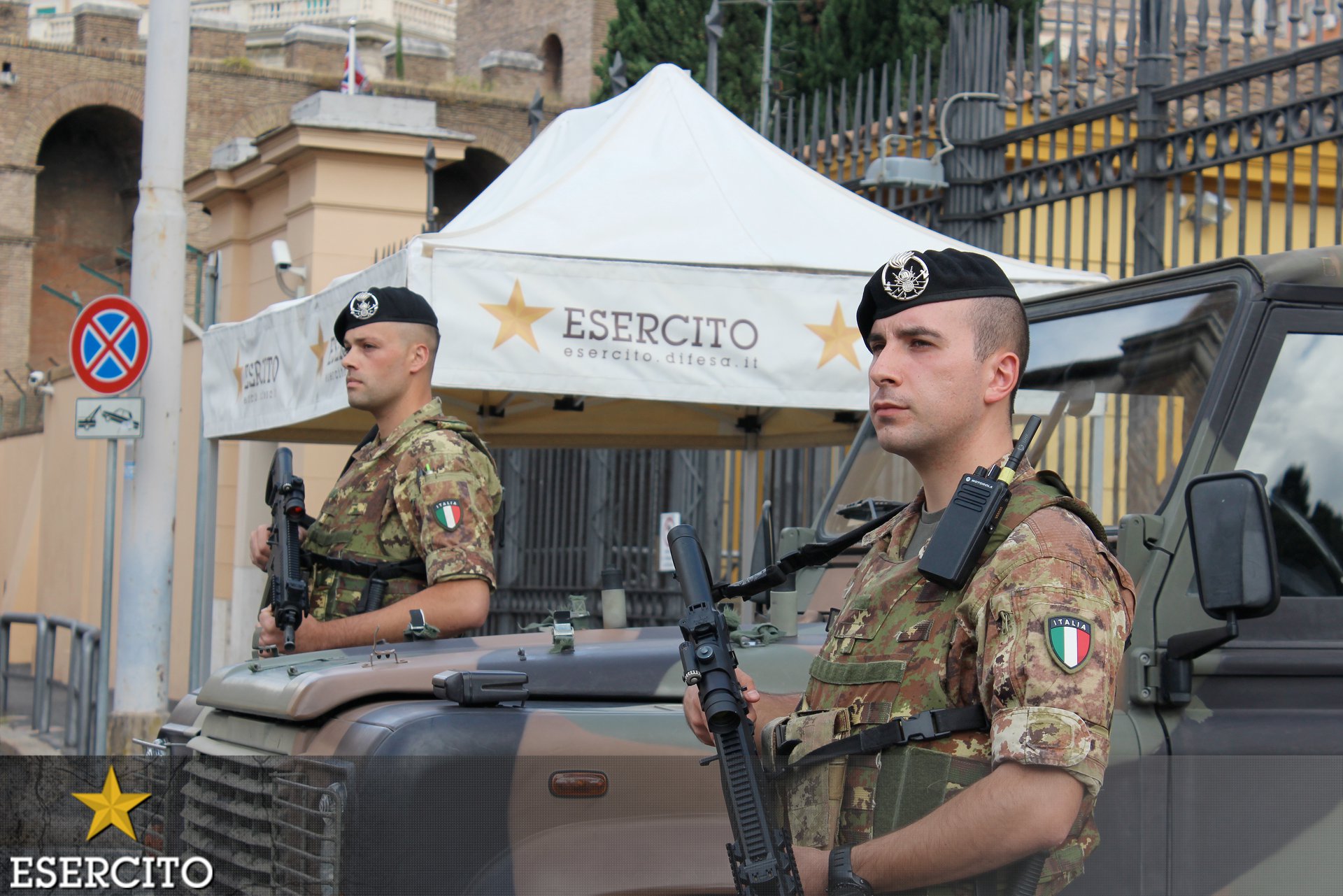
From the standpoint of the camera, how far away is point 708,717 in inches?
90.5

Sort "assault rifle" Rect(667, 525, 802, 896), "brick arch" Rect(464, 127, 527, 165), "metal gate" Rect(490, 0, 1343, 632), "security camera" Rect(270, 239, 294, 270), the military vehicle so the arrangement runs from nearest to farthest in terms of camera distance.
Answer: "assault rifle" Rect(667, 525, 802, 896) < the military vehicle < "metal gate" Rect(490, 0, 1343, 632) < "security camera" Rect(270, 239, 294, 270) < "brick arch" Rect(464, 127, 527, 165)

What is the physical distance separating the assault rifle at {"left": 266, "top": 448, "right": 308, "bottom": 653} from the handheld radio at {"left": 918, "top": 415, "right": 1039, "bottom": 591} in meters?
2.17

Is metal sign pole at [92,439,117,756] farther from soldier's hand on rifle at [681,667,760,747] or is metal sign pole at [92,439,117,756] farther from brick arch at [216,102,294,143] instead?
brick arch at [216,102,294,143]

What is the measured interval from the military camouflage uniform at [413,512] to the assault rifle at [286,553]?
0.09m

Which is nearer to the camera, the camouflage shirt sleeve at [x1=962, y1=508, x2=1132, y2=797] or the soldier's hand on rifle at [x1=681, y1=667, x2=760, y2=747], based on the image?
the camouflage shirt sleeve at [x1=962, y1=508, x2=1132, y2=797]

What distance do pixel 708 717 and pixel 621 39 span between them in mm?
19435

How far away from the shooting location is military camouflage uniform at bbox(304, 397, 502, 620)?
3.98 m

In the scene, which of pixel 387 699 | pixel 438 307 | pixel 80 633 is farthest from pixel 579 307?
pixel 80 633

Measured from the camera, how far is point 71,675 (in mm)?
10797

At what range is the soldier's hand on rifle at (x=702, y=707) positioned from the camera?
7.85 feet

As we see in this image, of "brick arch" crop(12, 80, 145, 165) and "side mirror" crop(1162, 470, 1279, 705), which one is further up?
"brick arch" crop(12, 80, 145, 165)

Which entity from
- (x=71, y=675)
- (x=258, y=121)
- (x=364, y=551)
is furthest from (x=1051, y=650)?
(x=258, y=121)

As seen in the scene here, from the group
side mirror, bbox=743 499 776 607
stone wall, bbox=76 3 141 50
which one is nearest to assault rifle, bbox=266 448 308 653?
side mirror, bbox=743 499 776 607

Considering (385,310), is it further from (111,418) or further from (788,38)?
(788,38)
